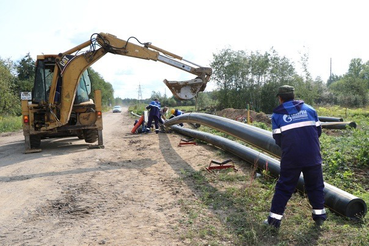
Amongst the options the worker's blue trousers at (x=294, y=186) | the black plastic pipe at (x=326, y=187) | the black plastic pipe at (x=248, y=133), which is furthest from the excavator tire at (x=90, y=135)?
the worker's blue trousers at (x=294, y=186)

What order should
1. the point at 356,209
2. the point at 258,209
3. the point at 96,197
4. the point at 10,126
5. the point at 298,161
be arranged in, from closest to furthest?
the point at 298,161 → the point at 356,209 → the point at 258,209 → the point at 96,197 → the point at 10,126

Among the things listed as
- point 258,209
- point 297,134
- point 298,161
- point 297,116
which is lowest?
point 258,209

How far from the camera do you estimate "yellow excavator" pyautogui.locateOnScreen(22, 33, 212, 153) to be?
870 cm

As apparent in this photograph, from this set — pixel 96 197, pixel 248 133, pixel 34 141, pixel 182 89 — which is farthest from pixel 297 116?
pixel 34 141

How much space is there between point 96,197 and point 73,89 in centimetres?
485

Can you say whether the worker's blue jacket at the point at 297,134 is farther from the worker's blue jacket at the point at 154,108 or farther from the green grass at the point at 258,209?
the worker's blue jacket at the point at 154,108

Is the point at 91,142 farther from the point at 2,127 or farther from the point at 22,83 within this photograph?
the point at 22,83

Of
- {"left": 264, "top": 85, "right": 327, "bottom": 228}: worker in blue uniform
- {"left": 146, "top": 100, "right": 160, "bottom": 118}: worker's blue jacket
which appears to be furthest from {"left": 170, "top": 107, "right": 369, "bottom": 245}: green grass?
{"left": 146, "top": 100, "right": 160, "bottom": 118}: worker's blue jacket

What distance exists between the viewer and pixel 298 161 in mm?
3646

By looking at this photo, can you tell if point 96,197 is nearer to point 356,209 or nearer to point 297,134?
point 297,134

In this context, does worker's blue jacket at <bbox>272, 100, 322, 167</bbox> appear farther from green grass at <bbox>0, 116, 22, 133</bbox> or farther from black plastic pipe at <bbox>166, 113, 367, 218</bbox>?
green grass at <bbox>0, 116, 22, 133</bbox>

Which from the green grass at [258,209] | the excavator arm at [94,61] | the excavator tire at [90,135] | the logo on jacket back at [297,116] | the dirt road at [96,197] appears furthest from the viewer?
the excavator tire at [90,135]

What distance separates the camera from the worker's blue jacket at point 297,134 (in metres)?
3.65

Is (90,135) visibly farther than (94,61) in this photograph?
Yes
